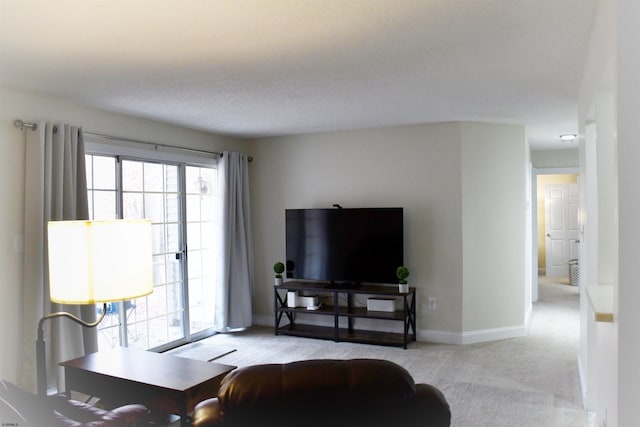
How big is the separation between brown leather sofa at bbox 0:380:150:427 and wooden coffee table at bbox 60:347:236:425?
1.30 ft

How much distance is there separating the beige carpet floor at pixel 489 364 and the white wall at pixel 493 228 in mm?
330

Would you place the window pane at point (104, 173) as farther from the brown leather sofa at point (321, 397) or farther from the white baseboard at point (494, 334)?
the white baseboard at point (494, 334)

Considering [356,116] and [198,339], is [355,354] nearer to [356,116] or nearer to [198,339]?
[198,339]

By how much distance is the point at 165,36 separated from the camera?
2.56m

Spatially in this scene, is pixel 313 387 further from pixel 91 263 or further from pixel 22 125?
pixel 22 125

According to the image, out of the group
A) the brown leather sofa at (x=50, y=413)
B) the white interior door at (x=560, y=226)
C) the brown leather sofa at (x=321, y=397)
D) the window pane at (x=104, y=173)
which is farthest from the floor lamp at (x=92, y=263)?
the white interior door at (x=560, y=226)

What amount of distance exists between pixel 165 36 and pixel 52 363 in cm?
275

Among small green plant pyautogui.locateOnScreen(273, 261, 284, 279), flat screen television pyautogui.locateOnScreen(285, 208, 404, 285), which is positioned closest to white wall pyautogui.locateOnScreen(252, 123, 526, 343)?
flat screen television pyautogui.locateOnScreen(285, 208, 404, 285)

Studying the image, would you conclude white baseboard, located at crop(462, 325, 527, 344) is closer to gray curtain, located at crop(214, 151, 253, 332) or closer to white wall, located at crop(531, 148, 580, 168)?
gray curtain, located at crop(214, 151, 253, 332)

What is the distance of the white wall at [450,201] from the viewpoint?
5.25 metres

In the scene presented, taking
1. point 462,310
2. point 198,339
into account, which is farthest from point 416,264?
point 198,339

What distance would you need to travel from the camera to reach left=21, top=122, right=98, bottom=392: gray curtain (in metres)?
3.58

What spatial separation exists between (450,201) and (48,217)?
3.92m

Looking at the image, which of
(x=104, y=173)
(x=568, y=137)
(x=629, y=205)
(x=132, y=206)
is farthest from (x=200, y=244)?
(x=568, y=137)
